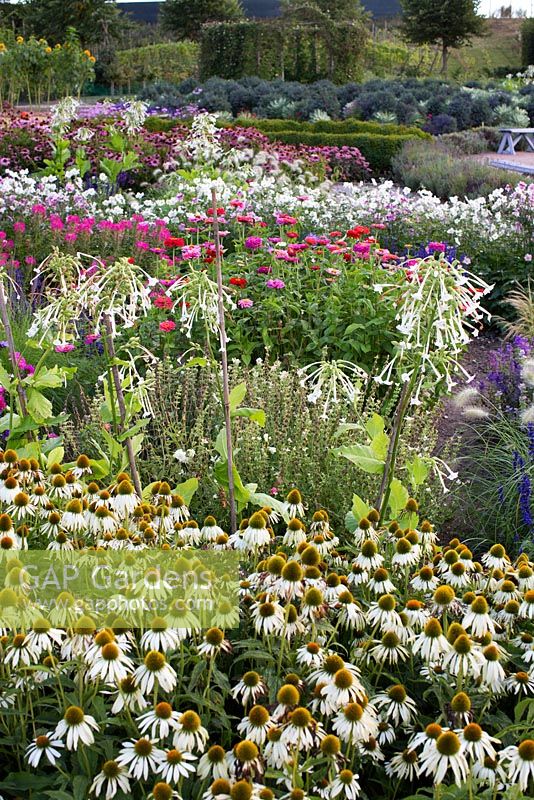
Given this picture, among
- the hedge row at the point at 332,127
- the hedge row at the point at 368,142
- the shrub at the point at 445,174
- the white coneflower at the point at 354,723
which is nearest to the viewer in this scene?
the white coneflower at the point at 354,723

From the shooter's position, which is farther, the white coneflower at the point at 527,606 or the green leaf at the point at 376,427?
the green leaf at the point at 376,427

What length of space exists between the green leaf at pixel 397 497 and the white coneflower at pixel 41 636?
4.22 feet

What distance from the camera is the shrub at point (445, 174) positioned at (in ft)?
38.2

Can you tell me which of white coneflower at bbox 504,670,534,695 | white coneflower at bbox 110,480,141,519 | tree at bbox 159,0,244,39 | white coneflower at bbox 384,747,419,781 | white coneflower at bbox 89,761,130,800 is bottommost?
white coneflower at bbox 384,747,419,781

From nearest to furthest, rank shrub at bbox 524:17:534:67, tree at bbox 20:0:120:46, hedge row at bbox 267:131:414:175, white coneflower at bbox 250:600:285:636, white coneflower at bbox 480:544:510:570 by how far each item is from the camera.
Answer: white coneflower at bbox 250:600:285:636, white coneflower at bbox 480:544:510:570, hedge row at bbox 267:131:414:175, tree at bbox 20:0:120:46, shrub at bbox 524:17:534:67

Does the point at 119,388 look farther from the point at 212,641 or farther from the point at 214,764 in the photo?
the point at 214,764

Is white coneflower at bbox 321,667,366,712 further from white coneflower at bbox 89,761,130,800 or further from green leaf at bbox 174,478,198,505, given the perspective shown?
green leaf at bbox 174,478,198,505

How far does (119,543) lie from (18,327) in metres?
3.09

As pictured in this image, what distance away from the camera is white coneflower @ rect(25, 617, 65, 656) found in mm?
1596

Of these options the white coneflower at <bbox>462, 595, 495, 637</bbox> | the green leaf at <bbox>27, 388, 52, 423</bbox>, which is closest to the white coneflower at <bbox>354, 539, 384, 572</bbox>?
the white coneflower at <bbox>462, 595, 495, 637</bbox>

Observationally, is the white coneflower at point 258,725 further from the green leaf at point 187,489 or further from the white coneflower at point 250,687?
the green leaf at point 187,489

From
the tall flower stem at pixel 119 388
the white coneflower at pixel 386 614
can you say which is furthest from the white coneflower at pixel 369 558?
the tall flower stem at pixel 119 388

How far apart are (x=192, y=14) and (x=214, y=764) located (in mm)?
33338

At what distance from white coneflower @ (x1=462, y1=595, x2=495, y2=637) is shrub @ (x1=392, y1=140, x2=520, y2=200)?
31.9ft
